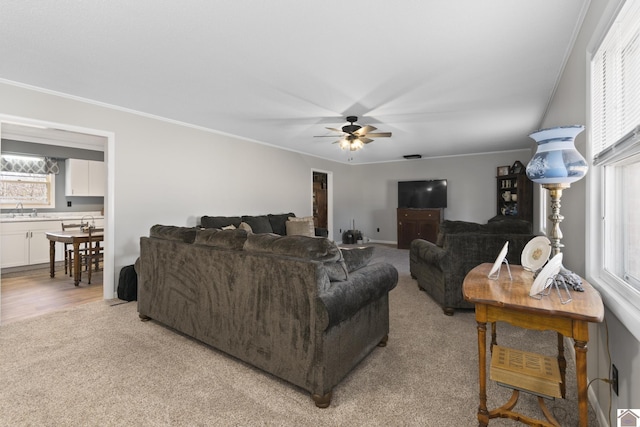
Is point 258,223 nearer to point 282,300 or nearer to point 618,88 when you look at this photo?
point 282,300

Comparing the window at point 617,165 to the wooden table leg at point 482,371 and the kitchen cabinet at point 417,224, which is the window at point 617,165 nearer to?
the wooden table leg at point 482,371

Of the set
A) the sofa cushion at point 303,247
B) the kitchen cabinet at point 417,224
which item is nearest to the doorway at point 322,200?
the kitchen cabinet at point 417,224

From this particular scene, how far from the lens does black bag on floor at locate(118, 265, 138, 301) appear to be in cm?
361

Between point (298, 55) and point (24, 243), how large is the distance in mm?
6027

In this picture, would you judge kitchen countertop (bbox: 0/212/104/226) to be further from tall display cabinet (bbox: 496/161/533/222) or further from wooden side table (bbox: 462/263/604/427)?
tall display cabinet (bbox: 496/161/533/222)

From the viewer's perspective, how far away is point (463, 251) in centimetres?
316

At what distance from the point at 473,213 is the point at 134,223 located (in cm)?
715

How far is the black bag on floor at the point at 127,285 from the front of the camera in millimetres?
3613

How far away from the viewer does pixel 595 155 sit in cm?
173

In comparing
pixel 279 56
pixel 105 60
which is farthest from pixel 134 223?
pixel 279 56

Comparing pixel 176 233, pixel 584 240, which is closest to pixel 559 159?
pixel 584 240

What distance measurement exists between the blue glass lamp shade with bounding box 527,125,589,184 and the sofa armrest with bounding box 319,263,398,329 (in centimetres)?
119

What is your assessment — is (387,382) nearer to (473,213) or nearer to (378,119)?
(378,119)

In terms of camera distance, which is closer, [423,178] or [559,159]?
[559,159]
